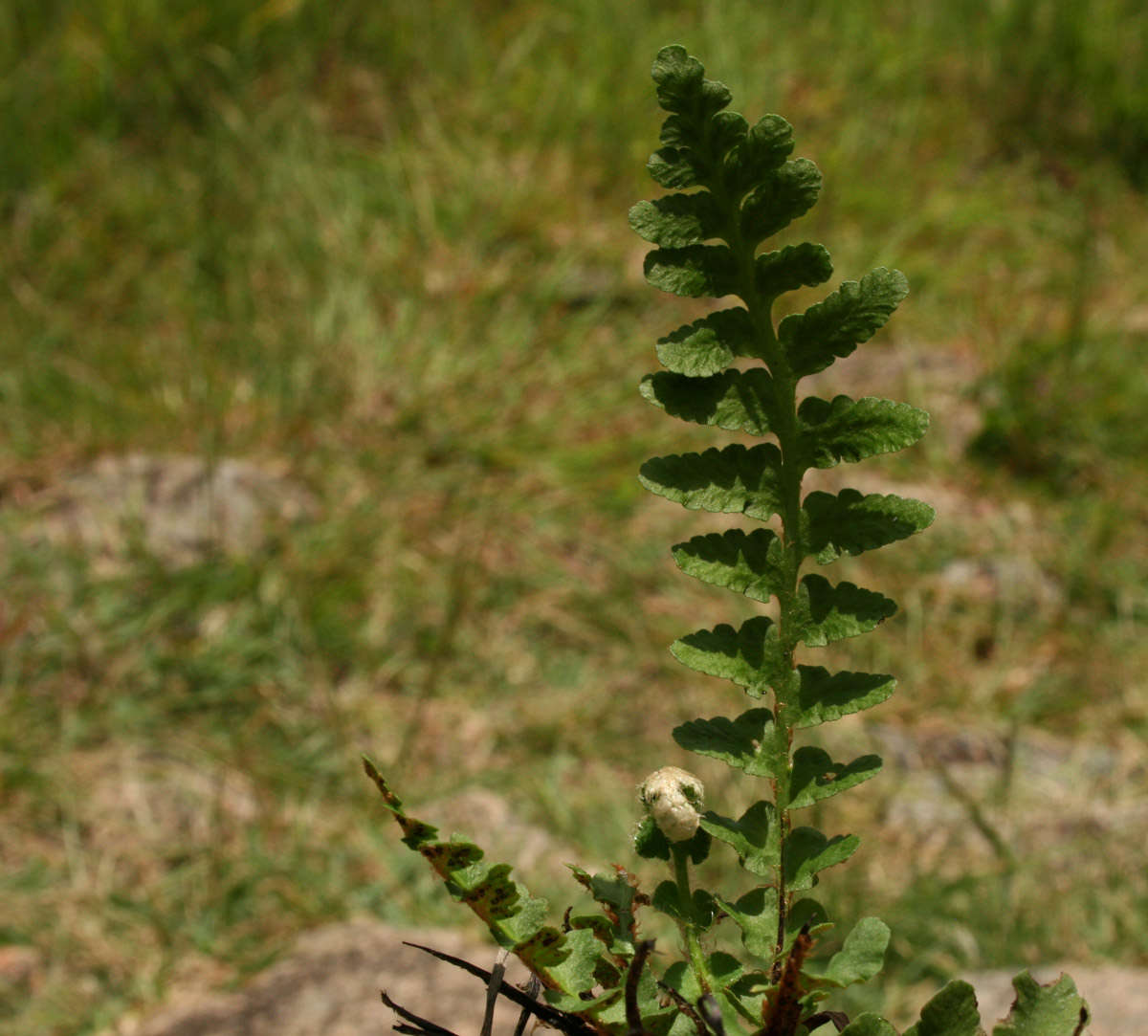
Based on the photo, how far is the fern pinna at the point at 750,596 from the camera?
2.47 ft

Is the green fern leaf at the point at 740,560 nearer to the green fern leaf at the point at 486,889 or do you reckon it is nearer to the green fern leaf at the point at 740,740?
the green fern leaf at the point at 740,740

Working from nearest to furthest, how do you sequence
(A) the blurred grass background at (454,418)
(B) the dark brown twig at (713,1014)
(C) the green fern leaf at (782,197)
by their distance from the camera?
1. (B) the dark brown twig at (713,1014)
2. (C) the green fern leaf at (782,197)
3. (A) the blurred grass background at (454,418)

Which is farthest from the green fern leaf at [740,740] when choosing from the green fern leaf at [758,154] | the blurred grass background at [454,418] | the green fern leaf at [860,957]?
the blurred grass background at [454,418]

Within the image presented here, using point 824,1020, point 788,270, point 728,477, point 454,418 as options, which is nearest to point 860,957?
point 824,1020

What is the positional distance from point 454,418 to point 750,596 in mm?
3356

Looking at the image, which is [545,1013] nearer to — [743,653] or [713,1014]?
[713,1014]

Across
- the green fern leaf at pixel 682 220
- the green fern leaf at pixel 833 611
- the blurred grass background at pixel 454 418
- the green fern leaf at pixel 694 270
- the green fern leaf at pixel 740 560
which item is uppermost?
the blurred grass background at pixel 454 418

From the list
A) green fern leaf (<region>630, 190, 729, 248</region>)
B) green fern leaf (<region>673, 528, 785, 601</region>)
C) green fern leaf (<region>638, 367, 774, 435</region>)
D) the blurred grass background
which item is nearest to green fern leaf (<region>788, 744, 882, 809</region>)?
green fern leaf (<region>673, 528, 785, 601</region>)

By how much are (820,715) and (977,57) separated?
518 centimetres

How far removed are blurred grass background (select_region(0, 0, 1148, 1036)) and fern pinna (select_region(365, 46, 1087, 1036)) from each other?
188 centimetres

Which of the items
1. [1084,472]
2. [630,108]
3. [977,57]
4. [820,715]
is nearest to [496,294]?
[630,108]

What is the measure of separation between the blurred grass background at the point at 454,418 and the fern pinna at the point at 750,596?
188cm

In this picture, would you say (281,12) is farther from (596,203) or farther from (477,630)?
(477,630)

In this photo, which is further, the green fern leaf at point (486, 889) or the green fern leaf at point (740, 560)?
the green fern leaf at point (740, 560)
